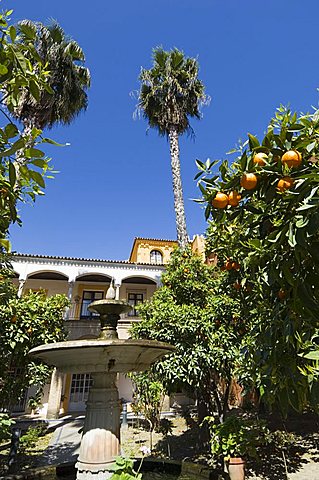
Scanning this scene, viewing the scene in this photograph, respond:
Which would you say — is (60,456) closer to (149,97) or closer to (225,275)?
(225,275)

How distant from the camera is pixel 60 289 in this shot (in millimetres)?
18922

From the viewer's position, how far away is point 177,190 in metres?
12.3

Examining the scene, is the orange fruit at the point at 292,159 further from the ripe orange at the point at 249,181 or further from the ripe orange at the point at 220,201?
the ripe orange at the point at 220,201

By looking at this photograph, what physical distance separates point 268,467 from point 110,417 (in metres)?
4.99

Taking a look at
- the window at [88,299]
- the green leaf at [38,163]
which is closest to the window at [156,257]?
the window at [88,299]

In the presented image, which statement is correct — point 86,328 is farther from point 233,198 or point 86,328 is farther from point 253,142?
point 253,142

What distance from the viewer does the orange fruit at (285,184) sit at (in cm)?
174

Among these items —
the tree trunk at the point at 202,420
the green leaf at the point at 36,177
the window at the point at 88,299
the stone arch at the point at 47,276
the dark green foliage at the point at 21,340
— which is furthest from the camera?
the window at the point at 88,299

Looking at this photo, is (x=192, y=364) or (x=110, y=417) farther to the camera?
(x=192, y=364)

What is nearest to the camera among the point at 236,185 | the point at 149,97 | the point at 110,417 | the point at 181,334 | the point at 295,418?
the point at 236,185

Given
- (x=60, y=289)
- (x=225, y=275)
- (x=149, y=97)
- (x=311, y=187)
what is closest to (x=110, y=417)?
(x=311, y=187)

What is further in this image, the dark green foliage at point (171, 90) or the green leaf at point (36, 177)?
the dark green foliage at point (171, 90)

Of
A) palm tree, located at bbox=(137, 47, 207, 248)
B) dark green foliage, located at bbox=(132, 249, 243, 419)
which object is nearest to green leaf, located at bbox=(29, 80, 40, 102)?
dark green foliage, located at bbox=(132, 249, 243, 419)

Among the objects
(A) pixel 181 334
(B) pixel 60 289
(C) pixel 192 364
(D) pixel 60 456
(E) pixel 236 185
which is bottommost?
(D) pixel 60 456
